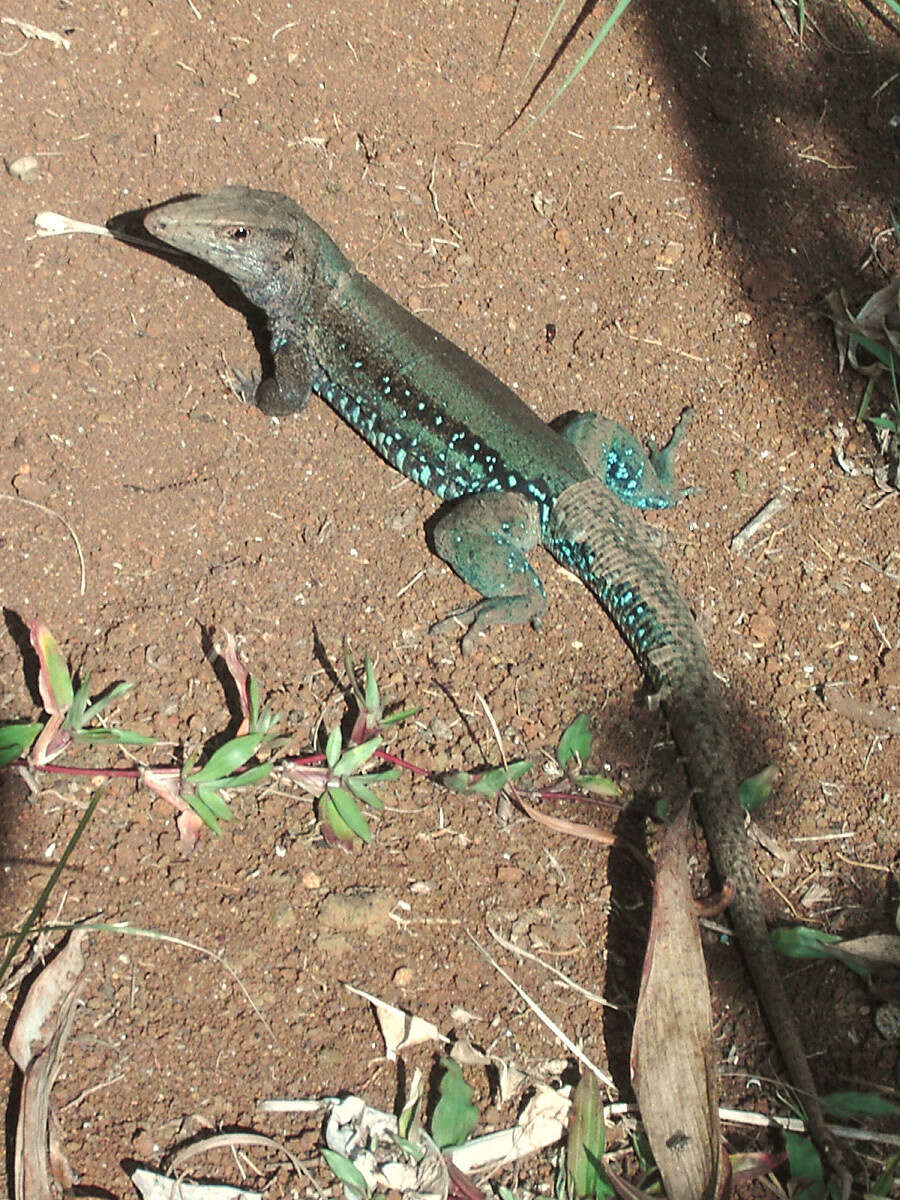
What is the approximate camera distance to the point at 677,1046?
276cm

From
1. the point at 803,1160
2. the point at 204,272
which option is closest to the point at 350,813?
the point at 803,1160

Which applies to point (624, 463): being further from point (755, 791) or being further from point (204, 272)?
point (204, 272)

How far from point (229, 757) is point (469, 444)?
1.44 m

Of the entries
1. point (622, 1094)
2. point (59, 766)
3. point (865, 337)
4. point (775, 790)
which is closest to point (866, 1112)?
point (622, 1094)

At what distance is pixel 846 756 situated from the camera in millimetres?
3525

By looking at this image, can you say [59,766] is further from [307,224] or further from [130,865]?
[307,224]

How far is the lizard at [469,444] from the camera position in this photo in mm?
3600

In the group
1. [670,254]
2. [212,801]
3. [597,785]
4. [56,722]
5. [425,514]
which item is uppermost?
[670,254]

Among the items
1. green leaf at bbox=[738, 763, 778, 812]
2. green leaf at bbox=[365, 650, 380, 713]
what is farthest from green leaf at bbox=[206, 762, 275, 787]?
green leaf at bbox=[738, 763, 778, 812]

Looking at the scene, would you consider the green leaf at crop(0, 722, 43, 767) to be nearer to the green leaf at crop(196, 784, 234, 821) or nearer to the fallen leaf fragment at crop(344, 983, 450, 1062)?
the green leaf at crop(196, 784, 234, 821)

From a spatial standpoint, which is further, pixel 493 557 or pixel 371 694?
pixel 493 557

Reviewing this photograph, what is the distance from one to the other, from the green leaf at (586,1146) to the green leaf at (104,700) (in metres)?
1.58

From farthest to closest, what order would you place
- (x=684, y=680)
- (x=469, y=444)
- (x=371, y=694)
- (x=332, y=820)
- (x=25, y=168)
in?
(x=25, y=168)
(x=469, y=444)
(x=684, y=680)
(x=371, y=694)
(x=332, y=820)

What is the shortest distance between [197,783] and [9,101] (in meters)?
2.82
